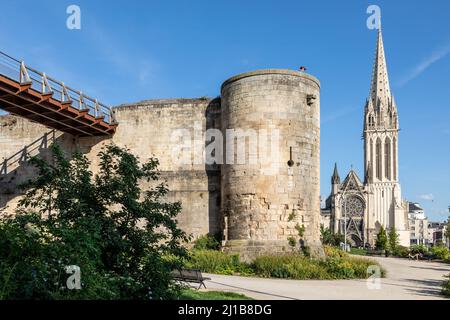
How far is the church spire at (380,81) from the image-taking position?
390ft

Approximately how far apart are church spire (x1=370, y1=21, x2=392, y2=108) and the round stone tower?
10492 centimetres

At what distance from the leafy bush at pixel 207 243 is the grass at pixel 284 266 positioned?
150 centimetres

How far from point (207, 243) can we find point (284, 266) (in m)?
5.28

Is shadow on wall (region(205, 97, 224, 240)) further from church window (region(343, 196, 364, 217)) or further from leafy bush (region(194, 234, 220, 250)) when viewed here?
church window (region(343, 196, 364, 217))

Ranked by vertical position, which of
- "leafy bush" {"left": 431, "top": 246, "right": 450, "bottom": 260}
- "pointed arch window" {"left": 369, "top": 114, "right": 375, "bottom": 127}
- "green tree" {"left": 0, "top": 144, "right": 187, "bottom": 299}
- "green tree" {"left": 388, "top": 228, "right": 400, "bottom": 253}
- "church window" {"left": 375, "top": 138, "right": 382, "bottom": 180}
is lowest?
"green tree" {"left": 388, "top": 228, "right": 400, "bottom": 253}

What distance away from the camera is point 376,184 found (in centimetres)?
11612

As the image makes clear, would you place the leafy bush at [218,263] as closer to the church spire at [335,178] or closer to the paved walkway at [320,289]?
the paved walkway at [320,289]

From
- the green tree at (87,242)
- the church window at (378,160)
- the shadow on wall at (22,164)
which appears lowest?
the green tree at (87,242)

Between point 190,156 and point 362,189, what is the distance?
308 feet

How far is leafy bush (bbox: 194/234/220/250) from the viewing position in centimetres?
2175

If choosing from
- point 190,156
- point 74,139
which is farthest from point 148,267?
point 74,139

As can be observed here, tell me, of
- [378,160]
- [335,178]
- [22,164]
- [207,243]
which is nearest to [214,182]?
Result: [207,243]

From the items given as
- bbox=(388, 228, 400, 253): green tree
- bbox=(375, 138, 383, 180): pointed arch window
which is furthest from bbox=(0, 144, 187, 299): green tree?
bbox=(375, 138, 383, 180): pointed arch window

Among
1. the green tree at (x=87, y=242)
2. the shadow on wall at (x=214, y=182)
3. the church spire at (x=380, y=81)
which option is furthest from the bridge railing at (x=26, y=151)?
the church spire at (x=380, y=81)
